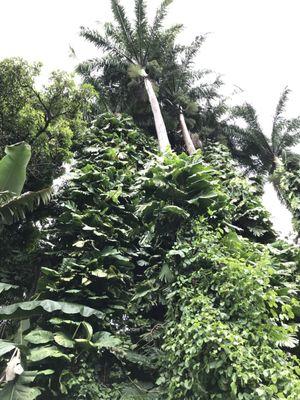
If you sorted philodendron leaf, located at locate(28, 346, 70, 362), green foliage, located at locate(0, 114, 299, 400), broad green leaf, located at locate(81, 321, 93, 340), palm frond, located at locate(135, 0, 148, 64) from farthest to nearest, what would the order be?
palm frond, located at locate(135, 0, 148, 64) < broad green leaf, located at locate(81, 321, 93, 340) < philodendron leaf, located at locate(28, 346, 70, 362) < green foliage, located at locate(0, 114, 299, 400)

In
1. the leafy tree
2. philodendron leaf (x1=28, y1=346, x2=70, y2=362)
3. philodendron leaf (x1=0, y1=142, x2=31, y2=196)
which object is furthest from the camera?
the leafy tree

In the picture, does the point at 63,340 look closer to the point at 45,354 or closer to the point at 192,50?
the point at 45,354

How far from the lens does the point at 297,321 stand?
7.88m

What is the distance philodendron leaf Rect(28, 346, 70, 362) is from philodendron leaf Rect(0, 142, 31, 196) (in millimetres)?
3003

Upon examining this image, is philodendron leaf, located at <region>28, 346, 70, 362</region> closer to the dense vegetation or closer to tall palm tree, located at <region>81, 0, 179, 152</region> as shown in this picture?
the dense vegetation

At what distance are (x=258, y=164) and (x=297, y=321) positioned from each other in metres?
11.5

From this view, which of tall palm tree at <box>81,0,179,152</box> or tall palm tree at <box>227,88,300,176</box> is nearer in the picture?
tall palm tree at <box>81,0,179,152</box>

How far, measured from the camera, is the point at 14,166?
7.39 metres

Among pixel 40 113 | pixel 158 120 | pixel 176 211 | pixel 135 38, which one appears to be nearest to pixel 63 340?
pixel 176 211

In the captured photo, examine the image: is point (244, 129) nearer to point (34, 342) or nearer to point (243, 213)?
point (243, 213)

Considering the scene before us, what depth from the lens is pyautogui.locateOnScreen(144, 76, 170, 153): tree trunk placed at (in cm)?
1137

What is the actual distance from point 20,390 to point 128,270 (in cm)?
321

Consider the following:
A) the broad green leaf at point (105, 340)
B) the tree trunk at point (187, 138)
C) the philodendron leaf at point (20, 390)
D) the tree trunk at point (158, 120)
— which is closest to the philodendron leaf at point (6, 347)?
the philodendron leaf at point (20, 390)

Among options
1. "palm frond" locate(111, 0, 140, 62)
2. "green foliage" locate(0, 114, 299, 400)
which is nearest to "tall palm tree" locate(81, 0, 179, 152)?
"palm frond" locate(111, 0, 140, 62)
